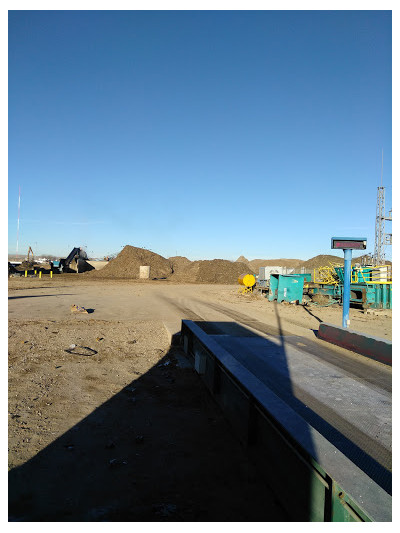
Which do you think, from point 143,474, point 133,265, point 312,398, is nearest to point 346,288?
point 312,398

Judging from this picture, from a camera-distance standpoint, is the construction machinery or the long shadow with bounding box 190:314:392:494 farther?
the construction machinery

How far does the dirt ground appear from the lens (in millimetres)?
2779

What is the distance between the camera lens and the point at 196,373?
6.39 meters

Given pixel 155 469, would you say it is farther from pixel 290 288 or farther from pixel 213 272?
pixel 213 272

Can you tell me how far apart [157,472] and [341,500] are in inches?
71.7

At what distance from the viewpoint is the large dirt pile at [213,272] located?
48.7 m

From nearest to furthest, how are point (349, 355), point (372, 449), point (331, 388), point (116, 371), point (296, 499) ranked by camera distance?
point (296, 499) → point (372, 449) → point (331, 388) → point (116, 371) → point (349, 355)

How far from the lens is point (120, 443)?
3.84m

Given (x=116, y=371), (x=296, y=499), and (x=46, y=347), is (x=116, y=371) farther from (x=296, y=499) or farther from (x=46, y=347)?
(x=296, y=499)

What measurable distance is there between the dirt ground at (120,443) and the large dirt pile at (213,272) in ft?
133

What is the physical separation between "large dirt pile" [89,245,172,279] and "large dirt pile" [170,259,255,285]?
425 cm

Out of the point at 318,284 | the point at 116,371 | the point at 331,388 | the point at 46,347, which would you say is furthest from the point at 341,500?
the point at 318,284

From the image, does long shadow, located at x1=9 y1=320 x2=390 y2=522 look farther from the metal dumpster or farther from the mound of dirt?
the mound of dirt

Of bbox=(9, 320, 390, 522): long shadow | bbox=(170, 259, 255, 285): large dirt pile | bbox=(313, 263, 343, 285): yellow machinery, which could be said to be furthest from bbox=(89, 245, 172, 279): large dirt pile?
bbox=(9, 320, 390, 522): long shadow
